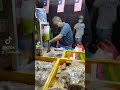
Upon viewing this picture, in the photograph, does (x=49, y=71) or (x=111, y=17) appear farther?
(x=49, y=71)


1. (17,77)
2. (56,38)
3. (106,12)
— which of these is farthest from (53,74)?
(56,38)

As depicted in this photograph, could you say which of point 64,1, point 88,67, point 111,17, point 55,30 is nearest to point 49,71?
point 88,67

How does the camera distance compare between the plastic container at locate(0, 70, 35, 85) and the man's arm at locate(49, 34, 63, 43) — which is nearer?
the plastic container at locate(0, 70, 35, 85)

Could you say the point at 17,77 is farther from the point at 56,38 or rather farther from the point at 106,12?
the point at 56,38

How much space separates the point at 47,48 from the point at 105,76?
5.45 ft

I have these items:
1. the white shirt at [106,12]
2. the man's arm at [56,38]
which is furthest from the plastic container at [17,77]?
the man's arm at [56,38]

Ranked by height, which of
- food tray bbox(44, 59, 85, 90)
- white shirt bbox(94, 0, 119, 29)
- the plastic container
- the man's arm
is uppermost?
white shirt bbox(94, 0, 119, 29)

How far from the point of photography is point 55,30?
302 cm

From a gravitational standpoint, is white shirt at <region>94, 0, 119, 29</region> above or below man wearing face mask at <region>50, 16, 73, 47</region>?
above

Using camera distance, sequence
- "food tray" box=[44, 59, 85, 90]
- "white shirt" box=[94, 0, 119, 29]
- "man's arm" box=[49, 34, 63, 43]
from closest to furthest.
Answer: "white shirt" box=[94, 0, 119, 29] → "food tray" box=[44, 59, 85, 90] → "man's arm" box=[49, 34, 63, 43]

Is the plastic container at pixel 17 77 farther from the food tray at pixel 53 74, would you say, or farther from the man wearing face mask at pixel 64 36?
the man wearing face mask at pixel 64 36

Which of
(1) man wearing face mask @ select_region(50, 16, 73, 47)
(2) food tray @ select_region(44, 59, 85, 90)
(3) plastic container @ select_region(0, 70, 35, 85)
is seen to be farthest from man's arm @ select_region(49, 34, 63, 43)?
(3) plastic container @ select_region(0, 70, 35, 85)

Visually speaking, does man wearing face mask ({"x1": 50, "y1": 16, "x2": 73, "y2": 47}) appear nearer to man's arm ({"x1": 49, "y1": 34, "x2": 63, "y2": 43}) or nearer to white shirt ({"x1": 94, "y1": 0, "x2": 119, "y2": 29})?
man's arm ({"x1": 49, "y1": 34, "x2": 63, "y2": 43})

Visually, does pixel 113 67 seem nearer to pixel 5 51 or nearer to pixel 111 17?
pixel 111 17
